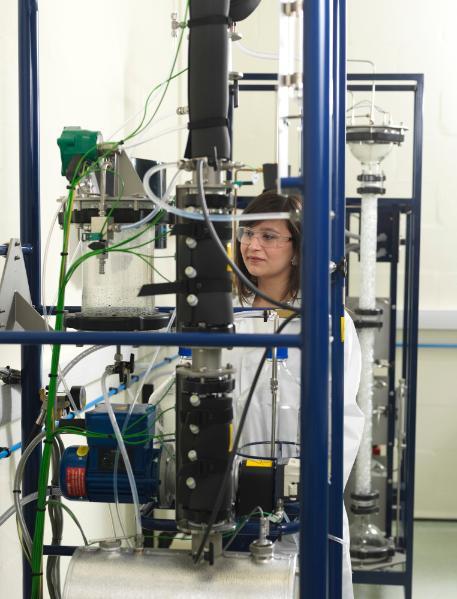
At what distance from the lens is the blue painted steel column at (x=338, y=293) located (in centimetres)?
171

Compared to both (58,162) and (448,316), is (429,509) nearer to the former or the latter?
(448,316)

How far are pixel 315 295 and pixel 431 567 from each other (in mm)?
2916

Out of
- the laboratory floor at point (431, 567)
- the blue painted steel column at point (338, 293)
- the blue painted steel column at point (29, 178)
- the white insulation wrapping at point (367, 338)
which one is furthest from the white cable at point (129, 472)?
the laboratory floor at point (431, 567)

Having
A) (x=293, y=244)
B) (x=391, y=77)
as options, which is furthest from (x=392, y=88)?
(x=293, y=244)

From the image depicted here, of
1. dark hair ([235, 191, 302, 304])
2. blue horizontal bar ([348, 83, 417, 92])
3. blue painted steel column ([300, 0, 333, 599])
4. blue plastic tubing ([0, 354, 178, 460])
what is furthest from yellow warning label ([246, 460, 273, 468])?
blue horizontal bar ([348, 83, 417, 92])

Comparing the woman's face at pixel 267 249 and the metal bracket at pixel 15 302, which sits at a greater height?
the woman's face at pixel 267 249

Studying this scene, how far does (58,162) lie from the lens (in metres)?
2.32

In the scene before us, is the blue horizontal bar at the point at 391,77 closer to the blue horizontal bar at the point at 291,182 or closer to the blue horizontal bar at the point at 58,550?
the blue horizontal bar at the point at 291,182

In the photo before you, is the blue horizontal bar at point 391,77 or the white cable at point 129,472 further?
the blue horizontal bar at point 391,77

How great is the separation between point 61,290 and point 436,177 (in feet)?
10.9

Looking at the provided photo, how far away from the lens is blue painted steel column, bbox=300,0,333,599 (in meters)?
1.11

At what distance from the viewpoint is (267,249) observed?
2.13 m

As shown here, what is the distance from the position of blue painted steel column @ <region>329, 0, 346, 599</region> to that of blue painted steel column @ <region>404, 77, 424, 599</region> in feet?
4.11

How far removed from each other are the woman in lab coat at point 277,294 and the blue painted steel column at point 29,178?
52cm
